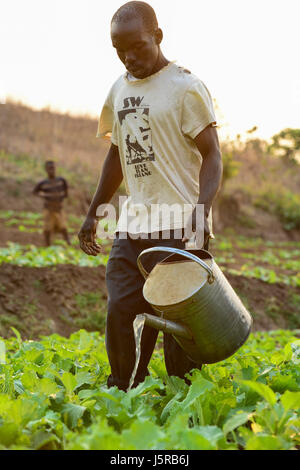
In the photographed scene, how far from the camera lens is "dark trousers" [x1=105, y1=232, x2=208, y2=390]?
3.03 m

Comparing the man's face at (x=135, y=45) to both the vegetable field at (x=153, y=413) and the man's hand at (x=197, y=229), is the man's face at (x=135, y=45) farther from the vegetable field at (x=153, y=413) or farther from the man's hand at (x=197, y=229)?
the vegetable field at (x=153, y=413)

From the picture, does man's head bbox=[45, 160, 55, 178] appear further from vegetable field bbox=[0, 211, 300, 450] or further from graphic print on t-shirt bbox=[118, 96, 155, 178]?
graphic print on t-shirt bbox=[118, 96, 155, 178]

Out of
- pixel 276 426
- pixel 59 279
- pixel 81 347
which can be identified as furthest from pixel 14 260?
pixel 276 426

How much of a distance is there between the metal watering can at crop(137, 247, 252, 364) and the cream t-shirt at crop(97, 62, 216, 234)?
12.1 inches

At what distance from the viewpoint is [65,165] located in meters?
25.8

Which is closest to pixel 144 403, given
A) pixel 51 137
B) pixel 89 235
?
pixel 89 235

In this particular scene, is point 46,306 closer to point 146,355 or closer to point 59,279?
point 59,279

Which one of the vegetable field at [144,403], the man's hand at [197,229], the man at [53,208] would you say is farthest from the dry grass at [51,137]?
the man's hand at [197,229]

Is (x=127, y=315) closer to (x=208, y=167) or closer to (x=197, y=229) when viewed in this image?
(x=197, y=229)

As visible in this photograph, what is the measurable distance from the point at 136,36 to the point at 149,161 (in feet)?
1.90

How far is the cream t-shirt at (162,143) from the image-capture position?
2.90 m

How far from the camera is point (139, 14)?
285cm

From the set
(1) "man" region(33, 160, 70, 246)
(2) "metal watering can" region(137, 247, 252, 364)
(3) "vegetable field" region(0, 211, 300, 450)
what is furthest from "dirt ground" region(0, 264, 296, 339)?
(2) "metal watering can" region(137, 247, 252, 364)

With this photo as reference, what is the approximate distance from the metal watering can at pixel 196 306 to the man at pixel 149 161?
207 mm
